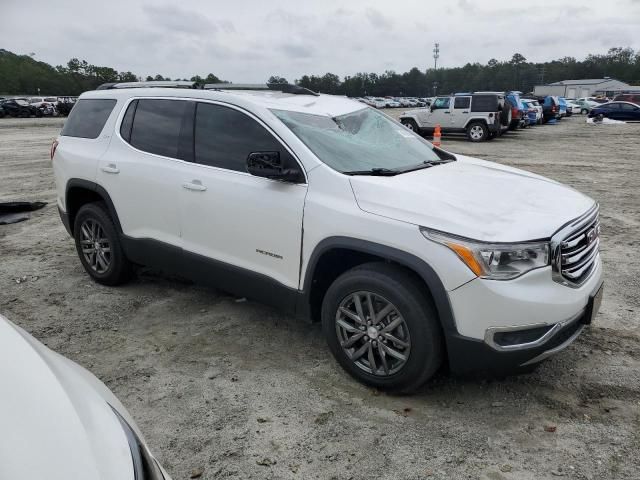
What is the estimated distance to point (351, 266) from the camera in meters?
3.49

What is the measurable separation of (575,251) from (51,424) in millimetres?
2799

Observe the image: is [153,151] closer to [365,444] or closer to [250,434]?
[250,434]

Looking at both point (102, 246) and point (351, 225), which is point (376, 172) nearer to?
point (351, 225)

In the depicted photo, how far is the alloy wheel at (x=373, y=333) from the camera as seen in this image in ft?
10.2

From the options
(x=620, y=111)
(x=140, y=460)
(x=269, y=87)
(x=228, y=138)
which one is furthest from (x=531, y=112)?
(x=140, y=460)

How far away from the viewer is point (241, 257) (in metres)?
3.79

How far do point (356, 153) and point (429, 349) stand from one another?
1.47 meters

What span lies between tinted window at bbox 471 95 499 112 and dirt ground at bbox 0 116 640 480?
52.2 feet

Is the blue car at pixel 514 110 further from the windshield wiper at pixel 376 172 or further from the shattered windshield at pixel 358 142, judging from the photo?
the windshield wiper at pixel 376 172

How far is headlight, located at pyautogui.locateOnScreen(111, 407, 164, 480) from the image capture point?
1.57m

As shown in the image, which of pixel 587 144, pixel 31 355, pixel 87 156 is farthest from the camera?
pixel 587 144

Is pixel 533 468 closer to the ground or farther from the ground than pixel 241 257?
closer to the ground

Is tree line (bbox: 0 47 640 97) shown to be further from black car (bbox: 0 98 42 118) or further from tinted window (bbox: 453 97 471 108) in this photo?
tinted window (bbox: 453 97 471 108)

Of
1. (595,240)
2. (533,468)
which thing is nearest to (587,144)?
(595,240)
